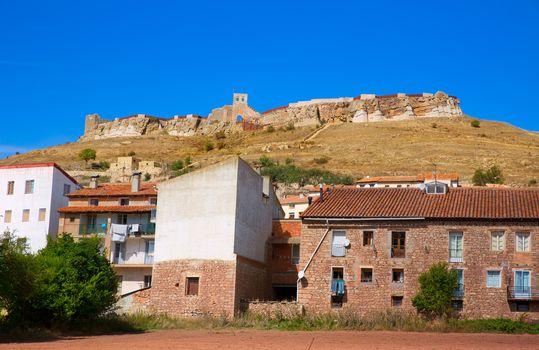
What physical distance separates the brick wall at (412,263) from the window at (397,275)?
0.25 metres

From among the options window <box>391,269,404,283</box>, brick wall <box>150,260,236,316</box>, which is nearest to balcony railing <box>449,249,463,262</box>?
window <box>391,269,404,283</box>

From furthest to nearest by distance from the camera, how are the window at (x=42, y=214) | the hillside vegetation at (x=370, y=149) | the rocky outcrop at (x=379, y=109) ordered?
1. the rocky outcrop at (x=379, y=109)
2. the hillside vegetation at (x=370, y=149)
3. the window at (x=42, y=214)

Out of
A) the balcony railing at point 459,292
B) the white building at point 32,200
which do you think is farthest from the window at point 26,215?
the balcony railing at point 459,292

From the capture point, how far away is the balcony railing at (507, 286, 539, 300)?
4197 centimetres

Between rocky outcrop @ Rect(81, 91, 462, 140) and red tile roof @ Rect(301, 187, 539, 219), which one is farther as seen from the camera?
rocky outcrop @ Rect(81, 91, 462, 140)

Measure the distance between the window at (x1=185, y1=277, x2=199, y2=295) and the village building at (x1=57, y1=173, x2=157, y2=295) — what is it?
6169 mm

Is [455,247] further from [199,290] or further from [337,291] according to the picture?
[199,290]

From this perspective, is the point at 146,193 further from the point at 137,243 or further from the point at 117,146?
the point at 117,146

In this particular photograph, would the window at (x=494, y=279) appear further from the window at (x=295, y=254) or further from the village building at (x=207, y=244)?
the village building at (x=207, y=244)

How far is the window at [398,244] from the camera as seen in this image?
44594 mm

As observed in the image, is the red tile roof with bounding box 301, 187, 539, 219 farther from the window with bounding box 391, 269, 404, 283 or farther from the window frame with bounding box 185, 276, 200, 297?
the window frame with bounding box 185, 276, 200, 297

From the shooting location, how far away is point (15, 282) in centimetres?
3784

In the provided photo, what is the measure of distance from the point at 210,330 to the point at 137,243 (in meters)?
15.0

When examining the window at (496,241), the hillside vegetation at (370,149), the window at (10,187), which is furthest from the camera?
the hillside vegetation at (370,149)
